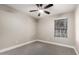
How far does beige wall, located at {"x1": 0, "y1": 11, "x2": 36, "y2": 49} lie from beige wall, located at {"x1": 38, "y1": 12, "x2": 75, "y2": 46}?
18cm

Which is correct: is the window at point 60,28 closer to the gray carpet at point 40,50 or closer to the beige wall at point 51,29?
the beige wall at point 51,29

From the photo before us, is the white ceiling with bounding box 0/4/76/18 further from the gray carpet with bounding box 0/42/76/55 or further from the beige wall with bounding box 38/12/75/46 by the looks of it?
the gray carpet with bounding box 0/42/76/55

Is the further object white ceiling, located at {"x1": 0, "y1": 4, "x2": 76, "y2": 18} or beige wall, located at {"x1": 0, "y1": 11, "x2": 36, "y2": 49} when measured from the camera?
beige wall, located at {"x1": 0, "y1": 11, "x2": 36, "y2": 49}

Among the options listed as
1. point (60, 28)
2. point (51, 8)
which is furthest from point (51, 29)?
point (51, 8)

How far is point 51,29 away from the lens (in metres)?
1.43

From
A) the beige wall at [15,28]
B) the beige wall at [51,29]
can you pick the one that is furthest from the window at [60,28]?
the beige wall at [15,28]

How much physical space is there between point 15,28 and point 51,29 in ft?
2.65

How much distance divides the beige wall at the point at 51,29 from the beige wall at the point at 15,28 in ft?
0.60

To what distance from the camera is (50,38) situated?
1433 mm

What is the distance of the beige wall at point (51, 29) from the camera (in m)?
1.30

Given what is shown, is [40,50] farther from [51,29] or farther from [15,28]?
[15,28]

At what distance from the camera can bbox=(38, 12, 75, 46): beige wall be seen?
1299mm

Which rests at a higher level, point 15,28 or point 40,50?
point 15,28

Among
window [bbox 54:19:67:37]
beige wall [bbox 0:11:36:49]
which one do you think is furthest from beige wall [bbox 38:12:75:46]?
beige wall [bbox 0:11:36:49]
